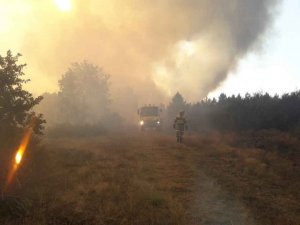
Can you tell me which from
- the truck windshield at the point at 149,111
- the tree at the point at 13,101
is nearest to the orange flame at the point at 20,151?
the tree at the point at 13,101

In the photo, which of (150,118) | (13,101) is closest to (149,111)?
(150,118)

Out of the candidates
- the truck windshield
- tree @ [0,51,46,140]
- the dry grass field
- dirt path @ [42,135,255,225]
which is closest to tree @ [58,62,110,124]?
the truck windshield

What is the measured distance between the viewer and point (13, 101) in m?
15.5

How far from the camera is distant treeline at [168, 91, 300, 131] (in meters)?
30.9

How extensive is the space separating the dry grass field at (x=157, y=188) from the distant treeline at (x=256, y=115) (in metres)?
9.30

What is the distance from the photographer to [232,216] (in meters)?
10.5

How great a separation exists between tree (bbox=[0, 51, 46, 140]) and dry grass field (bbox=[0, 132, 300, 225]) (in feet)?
4.22

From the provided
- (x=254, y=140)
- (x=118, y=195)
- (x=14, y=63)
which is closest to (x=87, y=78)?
(x=254, y=140)

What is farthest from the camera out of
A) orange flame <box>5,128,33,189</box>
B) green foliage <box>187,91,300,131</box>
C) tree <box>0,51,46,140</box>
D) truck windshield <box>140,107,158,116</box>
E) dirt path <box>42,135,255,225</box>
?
truck windshield <box>140,107,158,116</box>

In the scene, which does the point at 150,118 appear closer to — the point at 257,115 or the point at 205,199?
the point at 257,115

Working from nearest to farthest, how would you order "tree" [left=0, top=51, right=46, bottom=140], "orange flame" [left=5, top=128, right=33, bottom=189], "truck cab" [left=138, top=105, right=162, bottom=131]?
"orange flame" [left=5, top=128, right=33, bottom=189] → "tree" [left=0, top=51, right=46, bottom=140] → "truck cab" [left=138, top=105, right=162, bottom=131]

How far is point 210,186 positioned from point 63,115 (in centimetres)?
4989

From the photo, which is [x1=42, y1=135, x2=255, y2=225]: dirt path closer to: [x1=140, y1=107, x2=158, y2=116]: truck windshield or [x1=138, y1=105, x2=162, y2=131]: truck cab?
[x1=138, y1=105, x2=162, y2=131]: truck cab

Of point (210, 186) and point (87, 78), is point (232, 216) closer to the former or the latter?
point (210, 186)
